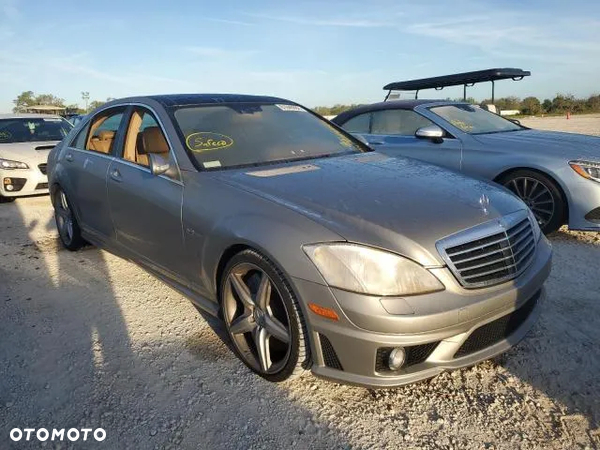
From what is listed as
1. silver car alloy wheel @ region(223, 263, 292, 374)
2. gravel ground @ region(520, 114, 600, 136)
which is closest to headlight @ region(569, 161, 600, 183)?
silver car alloy wheel @ region(223, 263, 292, 374)

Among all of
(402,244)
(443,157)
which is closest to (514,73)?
(443,157)

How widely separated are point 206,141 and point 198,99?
61 cm

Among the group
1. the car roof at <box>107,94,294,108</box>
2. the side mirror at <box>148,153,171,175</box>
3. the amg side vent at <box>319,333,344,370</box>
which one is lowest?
the amg side vent at <box>319,333,344,370</box>

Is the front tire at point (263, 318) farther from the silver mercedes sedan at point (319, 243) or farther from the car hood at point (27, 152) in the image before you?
the car hood at point (27, 152)

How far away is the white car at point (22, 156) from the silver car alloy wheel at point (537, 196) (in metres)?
6.93

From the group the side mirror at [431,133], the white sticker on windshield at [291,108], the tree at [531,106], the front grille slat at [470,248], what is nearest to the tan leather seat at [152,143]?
the white sticker on windshield at [291,108]

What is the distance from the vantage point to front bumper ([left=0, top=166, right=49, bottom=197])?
7.40 m

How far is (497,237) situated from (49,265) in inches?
157

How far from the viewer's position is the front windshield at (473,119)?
552 cm

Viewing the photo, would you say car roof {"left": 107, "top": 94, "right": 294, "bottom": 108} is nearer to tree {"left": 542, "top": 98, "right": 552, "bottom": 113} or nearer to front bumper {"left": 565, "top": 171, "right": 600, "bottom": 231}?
front bumper {"left": 565, "top": 171, "right": 600, "bottom": 231}

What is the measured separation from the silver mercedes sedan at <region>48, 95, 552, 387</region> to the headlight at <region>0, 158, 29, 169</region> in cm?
483

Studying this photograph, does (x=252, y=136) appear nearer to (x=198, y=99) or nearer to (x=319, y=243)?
(x=198, y=99)

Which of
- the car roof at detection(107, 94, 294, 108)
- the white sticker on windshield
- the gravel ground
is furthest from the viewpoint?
the gravel ground

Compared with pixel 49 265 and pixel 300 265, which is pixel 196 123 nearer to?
pixel 300 265
